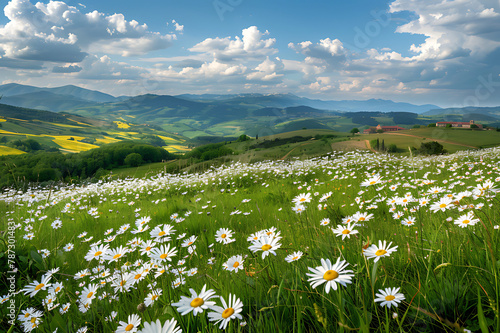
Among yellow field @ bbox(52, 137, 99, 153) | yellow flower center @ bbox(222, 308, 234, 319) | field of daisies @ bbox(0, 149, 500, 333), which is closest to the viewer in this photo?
yellow flower center @ bbox(222, 308, 234, 319)

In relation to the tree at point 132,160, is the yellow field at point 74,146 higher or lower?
higher

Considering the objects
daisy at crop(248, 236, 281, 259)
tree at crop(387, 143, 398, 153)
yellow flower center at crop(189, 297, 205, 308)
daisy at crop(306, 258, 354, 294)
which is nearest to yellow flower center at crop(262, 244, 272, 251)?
Answer: daisy at crop(248, 236, 281, 259)

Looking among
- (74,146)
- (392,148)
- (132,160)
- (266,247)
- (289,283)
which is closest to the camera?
(266,247)

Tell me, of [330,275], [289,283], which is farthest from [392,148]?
[330,275]

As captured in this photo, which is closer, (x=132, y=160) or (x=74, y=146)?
(x=132, y=160)

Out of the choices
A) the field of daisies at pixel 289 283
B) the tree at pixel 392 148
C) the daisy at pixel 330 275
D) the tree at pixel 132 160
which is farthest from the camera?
the tree at pixel 132 160

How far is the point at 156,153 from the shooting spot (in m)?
37.4

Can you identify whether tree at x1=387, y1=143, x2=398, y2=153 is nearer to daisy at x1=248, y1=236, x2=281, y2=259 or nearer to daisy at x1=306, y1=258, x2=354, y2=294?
daisy at x1=248, y1=236, x2=281, y2=259

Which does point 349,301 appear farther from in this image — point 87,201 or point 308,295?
point 87,201

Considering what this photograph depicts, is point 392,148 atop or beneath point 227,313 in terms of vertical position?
atop

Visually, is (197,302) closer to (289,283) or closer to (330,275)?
(330,275)

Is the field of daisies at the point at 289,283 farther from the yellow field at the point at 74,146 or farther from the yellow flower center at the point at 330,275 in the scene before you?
the yellow field at the point at 74,146

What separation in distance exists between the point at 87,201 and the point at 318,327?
9944mm

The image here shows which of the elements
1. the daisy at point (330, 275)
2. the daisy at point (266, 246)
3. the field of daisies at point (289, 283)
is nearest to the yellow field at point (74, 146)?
the field of daisies at point (289, 283)
